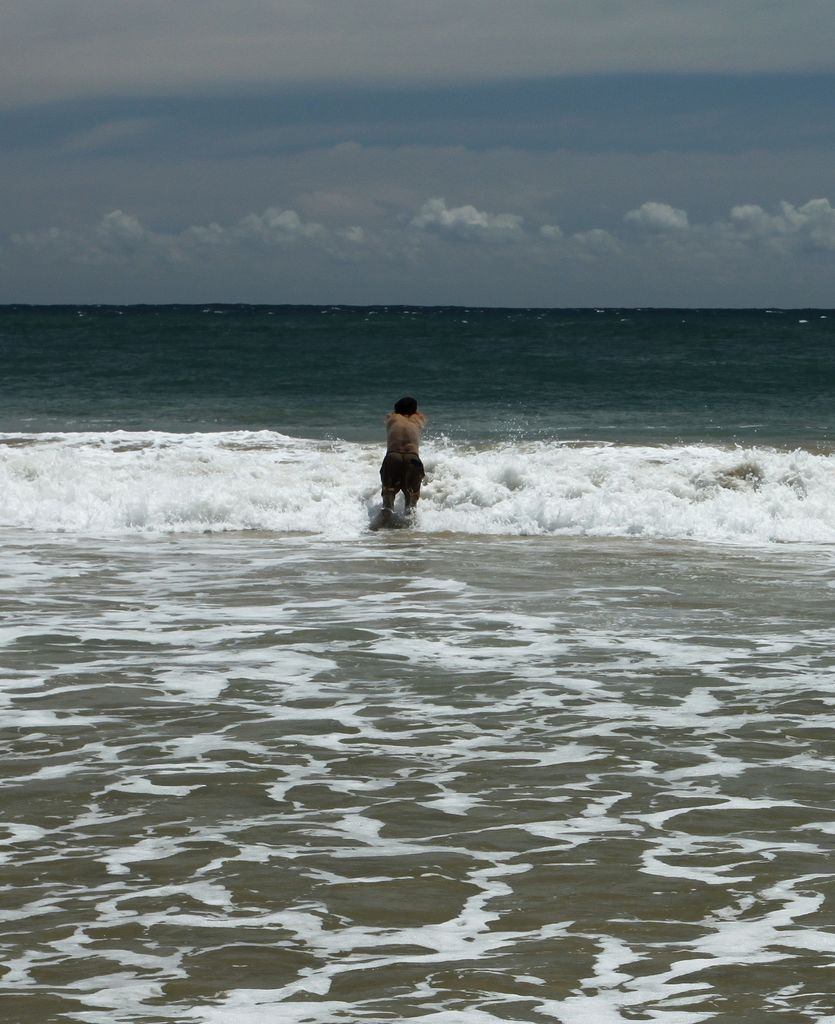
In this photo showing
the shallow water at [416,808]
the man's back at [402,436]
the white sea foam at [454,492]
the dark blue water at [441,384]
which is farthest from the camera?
the dark blue water at [441,384]

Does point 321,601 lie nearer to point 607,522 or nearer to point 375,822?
point 375,822

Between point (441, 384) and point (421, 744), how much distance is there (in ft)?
103

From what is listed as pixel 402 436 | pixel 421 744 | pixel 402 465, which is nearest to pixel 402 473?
pixel 402 465

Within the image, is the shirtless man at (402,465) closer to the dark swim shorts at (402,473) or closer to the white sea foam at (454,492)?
the dark swim shorts at (402,473)

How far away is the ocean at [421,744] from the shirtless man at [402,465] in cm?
45

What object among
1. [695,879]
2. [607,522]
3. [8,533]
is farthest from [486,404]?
[695,879]

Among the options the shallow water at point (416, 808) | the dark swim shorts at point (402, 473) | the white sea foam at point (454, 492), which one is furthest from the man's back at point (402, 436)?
the shallow water at point (416, 808)

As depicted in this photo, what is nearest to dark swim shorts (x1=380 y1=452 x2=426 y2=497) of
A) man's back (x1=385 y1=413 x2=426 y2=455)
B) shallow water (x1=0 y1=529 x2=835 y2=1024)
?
man's back (x1=385 y1=413 x2=426 y2=455)

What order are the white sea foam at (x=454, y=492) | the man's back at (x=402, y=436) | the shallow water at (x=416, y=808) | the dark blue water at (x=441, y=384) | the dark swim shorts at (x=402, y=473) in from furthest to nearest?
the dark blue water at (x=441, y=384)
the man's back at (x=402, y=436)
the dark swim shorts at (x=402, y=473)
the white sea foam at (x=454, y=492)
the shallow water at (x=416, y=808)

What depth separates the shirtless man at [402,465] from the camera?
1700 cm

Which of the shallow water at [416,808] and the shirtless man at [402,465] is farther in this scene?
the shirtless man at [402,465]

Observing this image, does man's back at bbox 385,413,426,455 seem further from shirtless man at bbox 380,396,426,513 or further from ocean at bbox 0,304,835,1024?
→ ocean at bbox 0,304,835,1024

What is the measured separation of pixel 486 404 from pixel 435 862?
26967 mm

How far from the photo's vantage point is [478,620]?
10328 millimetres
